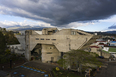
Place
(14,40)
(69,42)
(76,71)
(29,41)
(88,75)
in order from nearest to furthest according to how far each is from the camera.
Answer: (88,75) < (76,71) < (69,42) < (29,41) < (14,40)

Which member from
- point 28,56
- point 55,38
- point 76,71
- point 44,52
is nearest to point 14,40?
point 28,56

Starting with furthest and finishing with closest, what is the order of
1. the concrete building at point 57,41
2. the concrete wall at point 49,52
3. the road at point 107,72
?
the concrete wall at point 49,52 < the concrete building at point 57,41 < the road at point 107,72

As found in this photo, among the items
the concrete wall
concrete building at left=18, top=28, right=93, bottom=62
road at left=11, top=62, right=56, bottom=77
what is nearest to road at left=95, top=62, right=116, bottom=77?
concrete building at left=18, top=28, right=93, bottom=62

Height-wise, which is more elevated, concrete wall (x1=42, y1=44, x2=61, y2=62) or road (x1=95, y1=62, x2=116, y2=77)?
concrete wall (x1=42, y1=44, x2=61, y2=62)

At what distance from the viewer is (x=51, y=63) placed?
38969mm

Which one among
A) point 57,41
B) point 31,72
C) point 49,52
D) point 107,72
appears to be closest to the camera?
point 107,72

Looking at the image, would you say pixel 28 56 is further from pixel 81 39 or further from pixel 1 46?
pixel 81 39

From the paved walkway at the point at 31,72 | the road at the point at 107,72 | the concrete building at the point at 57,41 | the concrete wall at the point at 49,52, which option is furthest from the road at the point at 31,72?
the road at the point at 107,72

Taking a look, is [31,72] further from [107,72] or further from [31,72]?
[107,72]

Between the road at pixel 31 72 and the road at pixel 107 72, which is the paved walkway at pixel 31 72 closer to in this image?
the road at pixel 31 72

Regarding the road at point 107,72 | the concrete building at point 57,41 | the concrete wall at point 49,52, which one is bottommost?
the road at point 107,72

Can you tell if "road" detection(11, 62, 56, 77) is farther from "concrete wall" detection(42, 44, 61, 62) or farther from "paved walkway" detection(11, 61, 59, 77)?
"concrete wall" detection(42, 44, 61, 62)

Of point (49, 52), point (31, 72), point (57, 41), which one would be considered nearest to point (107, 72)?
point (57, 41)

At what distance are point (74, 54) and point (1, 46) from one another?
3009cm
